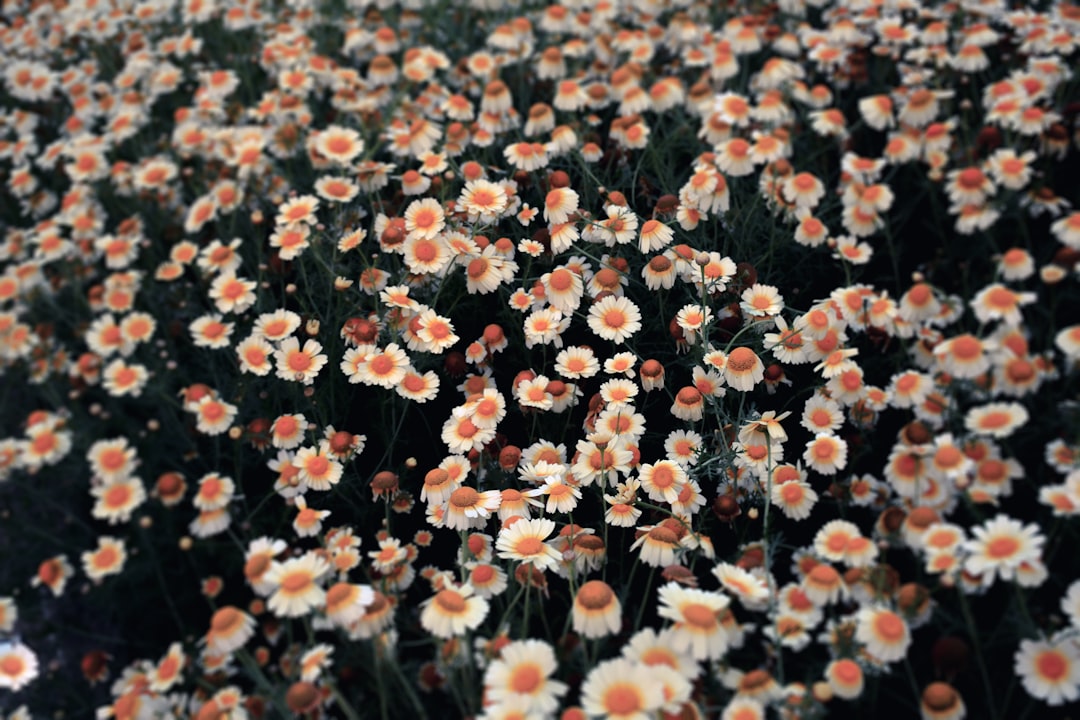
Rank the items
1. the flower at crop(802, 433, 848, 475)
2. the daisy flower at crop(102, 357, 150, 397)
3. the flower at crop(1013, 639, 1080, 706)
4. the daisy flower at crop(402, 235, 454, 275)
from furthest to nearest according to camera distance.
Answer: the daisy flower at crop(102, 357, 150, 397)
the daisy flower at crop(402, 235, 454, 275)
the flower at crop(802, 433, 848, 475)
the flower at crop(1013, 639, 1080, 706)

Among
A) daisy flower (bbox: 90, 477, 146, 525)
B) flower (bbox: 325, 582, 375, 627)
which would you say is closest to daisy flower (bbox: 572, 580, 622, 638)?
flower (bbox: 325, 582, 375, 627)

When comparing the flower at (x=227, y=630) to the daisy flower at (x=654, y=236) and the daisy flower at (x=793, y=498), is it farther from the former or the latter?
the daisy flower at (x=654, y=236)

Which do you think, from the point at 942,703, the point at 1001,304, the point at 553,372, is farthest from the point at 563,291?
the point at 942,703

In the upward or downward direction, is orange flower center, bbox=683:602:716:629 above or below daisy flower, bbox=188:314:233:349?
above

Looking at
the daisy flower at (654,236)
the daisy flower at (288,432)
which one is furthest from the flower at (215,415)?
the daisy flower at (654,236)

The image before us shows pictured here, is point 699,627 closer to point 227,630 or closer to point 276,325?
point 227,630

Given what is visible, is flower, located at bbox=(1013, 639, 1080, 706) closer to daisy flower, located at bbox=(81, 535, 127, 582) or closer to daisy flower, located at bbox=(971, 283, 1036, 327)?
daisy flower, located at bbox=(971, 283, 1036, 327)
